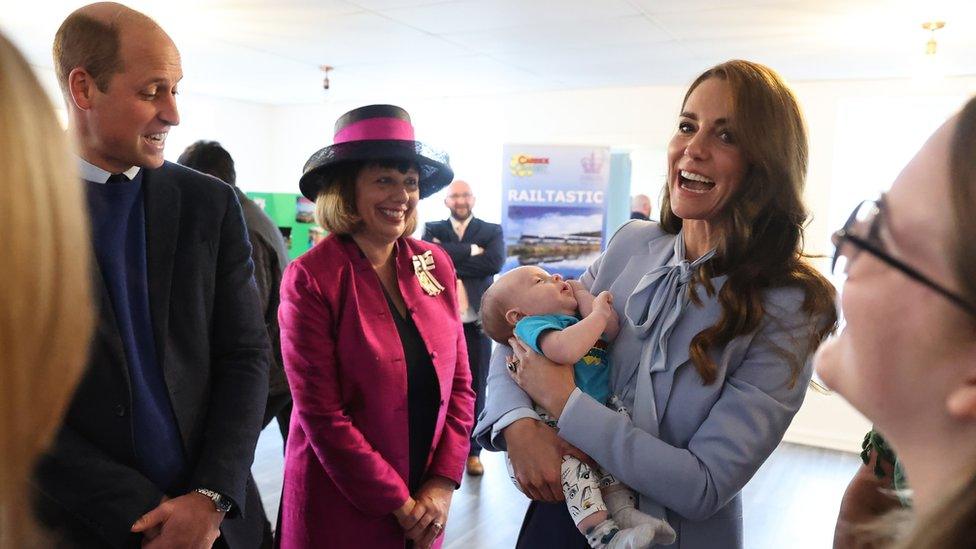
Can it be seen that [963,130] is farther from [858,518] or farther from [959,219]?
[858,518]

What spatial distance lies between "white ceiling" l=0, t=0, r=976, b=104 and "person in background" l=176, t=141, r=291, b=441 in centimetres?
171

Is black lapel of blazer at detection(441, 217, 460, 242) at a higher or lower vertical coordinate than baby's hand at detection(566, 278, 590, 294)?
lower

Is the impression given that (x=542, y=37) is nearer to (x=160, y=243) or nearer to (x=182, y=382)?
(x=160, y=243)

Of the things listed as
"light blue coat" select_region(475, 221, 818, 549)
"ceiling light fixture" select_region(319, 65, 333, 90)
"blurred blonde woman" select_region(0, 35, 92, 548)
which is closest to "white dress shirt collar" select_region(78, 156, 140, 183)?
"blurred blonde woman" select_region(0, 35, 92, 548)

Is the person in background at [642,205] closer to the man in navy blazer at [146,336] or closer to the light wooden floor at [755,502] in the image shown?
the light wooden floor at [755,502]

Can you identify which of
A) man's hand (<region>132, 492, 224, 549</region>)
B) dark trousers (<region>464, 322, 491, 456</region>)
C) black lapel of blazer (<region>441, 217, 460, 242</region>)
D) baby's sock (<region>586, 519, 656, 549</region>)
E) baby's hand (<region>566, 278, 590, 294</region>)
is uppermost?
baby's hand (<region>566, 278, 590, 294</region>)

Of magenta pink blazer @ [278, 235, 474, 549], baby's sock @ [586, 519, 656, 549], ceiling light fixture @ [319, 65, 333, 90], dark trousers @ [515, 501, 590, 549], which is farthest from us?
ceiling light fixture @ [319, 65, 333, 90]

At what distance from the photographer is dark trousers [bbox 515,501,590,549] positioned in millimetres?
1483

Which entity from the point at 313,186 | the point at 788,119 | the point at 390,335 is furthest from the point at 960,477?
the point at 313,186

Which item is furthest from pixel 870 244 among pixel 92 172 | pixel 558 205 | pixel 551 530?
pixel 558 205

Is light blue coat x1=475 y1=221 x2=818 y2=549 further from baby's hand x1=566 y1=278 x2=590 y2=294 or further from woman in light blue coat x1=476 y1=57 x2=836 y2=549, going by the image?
baby's hand x1=566 y1=278 x2=590 y2=294

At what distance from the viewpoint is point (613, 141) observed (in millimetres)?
7449

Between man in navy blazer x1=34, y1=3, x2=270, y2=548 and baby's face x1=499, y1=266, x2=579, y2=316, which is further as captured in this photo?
baby's face x1=499, y1=266, x2=579, y2=316

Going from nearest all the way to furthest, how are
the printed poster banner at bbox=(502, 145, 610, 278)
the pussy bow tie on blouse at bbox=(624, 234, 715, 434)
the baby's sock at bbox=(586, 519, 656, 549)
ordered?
→ the baby's sock at bbox=(586, 519, 656, 549)
the pussy bow tie on blouse at bbox=(624, 234, 715, 434)
the printed poster banner at bbox=(502, 145, 610, 278)
